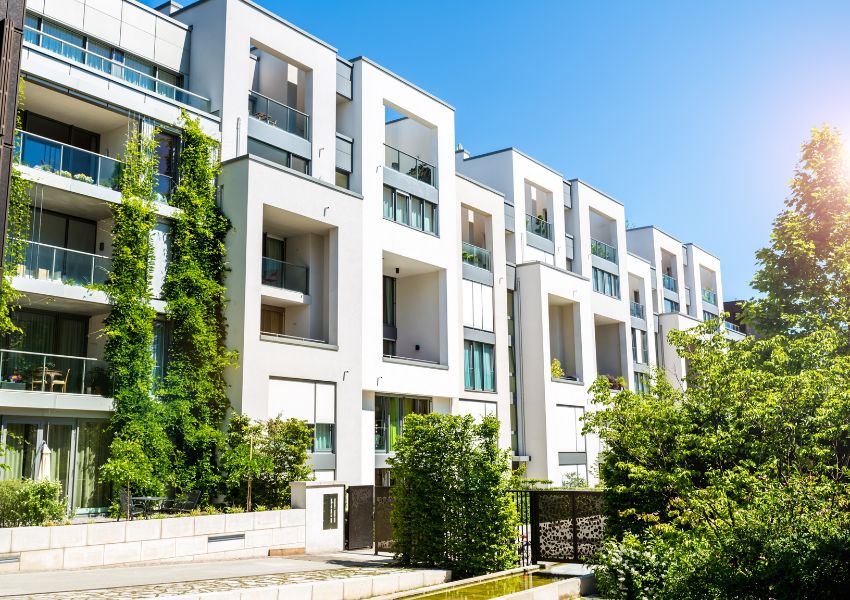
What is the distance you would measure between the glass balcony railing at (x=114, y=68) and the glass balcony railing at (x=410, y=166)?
958 cm

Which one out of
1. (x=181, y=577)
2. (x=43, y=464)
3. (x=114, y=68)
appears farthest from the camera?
(x=114, y=68)

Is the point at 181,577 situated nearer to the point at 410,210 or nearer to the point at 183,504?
the point at 183,504

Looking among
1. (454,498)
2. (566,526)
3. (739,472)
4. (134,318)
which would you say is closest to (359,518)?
(454,498)

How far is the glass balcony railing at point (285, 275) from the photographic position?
28.7 meters

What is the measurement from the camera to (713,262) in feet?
227

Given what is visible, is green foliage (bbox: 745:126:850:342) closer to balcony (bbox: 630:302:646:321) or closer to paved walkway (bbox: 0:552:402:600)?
paved walkway (bbox: 0:552:402:600)

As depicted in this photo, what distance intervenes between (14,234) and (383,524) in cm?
1291

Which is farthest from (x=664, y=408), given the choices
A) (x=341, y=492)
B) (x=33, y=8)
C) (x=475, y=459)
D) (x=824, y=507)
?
(x=33, y=8)

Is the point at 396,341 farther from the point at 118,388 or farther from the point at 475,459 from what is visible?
the point at 475,459

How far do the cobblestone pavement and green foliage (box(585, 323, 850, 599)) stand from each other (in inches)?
220

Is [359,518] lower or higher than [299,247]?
lower

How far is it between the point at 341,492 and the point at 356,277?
9.96 m

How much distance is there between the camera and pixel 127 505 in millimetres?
20812

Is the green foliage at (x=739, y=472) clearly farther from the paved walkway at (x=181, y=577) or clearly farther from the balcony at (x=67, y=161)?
the balcony at (x=67, y=161)
